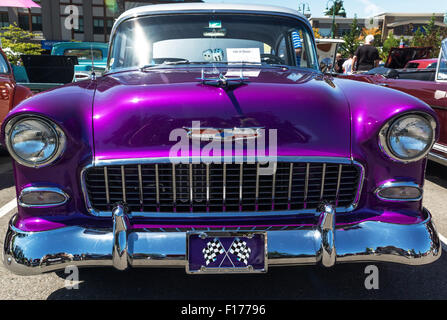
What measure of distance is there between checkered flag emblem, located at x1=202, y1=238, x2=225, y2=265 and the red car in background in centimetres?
370

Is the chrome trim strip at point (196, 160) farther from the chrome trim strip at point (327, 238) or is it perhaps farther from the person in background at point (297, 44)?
the person in background at point (297, 44)

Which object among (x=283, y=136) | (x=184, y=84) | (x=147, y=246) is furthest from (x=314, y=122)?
(x=147, y=246)

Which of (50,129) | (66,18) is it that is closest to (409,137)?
(50,129)

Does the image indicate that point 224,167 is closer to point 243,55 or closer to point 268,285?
point 268,285

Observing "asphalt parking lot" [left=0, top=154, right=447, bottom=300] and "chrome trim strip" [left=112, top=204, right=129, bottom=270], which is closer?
"chrome trim strip" [left=112, top=204, right=129, bottom=270]

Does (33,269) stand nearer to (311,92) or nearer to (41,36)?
(311,92)

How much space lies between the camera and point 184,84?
205cm

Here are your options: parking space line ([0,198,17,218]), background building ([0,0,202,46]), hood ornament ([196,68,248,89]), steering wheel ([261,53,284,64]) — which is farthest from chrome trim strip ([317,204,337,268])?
background building ([0,0,202,46])

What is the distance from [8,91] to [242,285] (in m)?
3.85

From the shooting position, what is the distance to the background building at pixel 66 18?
32594 mm

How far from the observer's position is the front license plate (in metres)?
1.80

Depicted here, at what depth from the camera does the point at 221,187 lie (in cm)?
193

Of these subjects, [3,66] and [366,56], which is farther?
[366,56]

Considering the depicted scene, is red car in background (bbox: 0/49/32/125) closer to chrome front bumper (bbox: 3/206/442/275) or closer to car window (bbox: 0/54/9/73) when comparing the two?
car window (bbox: 0/54/9/73)
